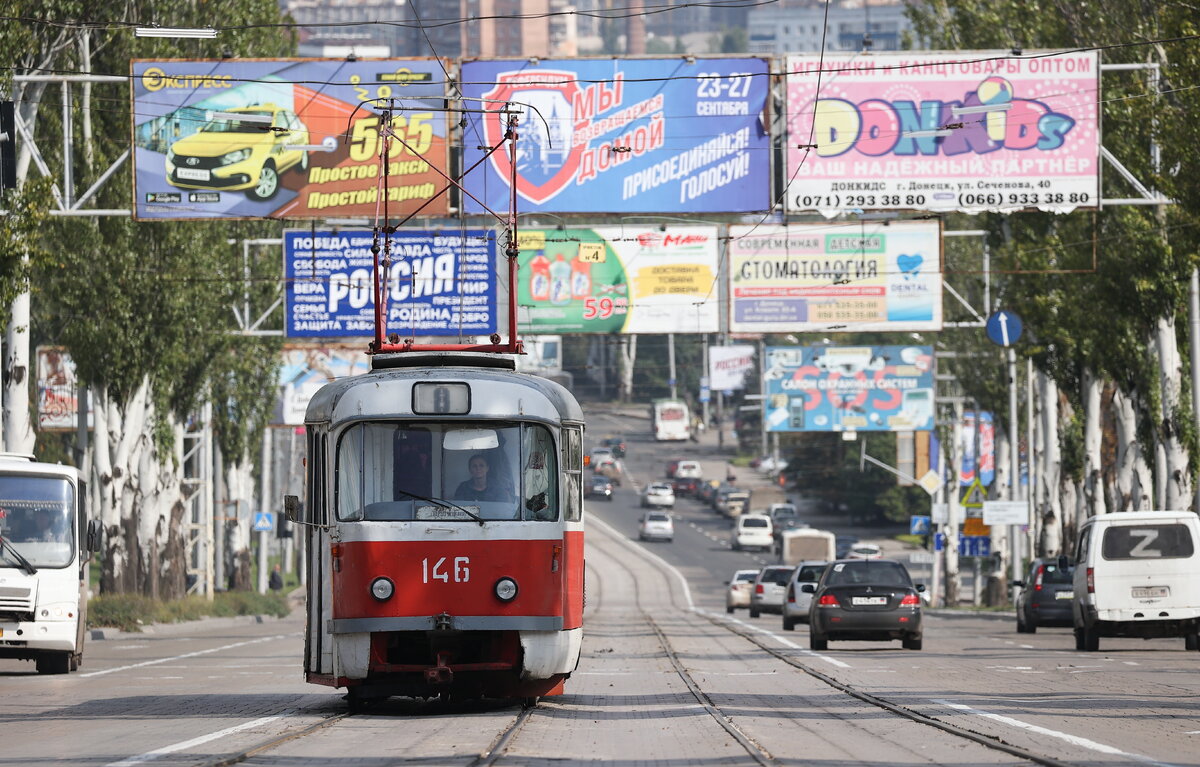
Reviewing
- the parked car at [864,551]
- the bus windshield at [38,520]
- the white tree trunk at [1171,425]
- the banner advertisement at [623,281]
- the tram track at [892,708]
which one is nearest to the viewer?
the tram track at [892,708]

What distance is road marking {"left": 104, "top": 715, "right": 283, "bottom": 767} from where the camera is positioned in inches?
468

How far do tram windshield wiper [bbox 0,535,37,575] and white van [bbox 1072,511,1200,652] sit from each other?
14.6 meters

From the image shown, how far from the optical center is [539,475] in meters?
15.9

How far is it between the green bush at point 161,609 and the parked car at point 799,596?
44.6 ft

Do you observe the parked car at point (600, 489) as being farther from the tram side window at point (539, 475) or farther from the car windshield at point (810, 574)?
the tram side window at point (539, 475)

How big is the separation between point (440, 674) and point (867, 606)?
14878 millimetres

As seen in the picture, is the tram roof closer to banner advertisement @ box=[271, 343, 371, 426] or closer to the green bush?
the green bush

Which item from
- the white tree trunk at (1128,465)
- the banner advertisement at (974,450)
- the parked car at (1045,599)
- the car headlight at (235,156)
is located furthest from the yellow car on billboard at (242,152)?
the banner advertisement at (974,450)

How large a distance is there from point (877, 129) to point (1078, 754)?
2073 cm

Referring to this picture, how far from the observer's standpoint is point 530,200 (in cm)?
3281

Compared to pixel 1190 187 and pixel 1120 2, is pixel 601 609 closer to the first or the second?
pixel 1120 2

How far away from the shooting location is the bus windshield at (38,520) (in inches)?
939

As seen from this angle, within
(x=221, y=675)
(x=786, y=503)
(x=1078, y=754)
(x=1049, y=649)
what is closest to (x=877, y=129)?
(x=1049, y=649)

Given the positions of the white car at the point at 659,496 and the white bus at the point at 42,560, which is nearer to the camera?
the white bus at the point at 42,560
